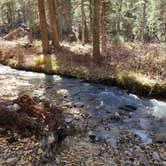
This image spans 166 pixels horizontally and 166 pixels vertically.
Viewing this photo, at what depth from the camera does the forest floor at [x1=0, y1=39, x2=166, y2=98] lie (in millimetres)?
9500

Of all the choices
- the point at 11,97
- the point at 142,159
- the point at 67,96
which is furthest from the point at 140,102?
the point at 11,97

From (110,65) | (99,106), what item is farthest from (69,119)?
(110,65)

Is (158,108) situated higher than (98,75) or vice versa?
(98,75)

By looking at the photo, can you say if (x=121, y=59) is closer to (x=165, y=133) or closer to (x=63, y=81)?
(x=63, y=81)

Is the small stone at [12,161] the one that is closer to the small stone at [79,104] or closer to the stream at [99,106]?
the stream at [99,106]

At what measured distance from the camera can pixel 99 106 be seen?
784cm

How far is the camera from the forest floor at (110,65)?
950 centimetres

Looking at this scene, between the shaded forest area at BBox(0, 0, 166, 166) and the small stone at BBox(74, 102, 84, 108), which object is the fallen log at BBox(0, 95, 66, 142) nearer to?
the shaded forest area at BBox(0, 0, 166, 166)

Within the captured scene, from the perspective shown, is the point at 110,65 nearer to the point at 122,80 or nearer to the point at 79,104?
the point at 122,80

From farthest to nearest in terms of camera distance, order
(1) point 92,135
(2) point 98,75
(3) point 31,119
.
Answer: (2) point 98,75 < (1) point 92,135 < (3) point 31,119

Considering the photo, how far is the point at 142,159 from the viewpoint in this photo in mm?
5066

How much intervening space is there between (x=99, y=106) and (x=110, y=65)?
3848 mm

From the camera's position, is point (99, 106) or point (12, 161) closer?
point (12, 161)

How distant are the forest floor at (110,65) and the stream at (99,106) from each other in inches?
18.5
